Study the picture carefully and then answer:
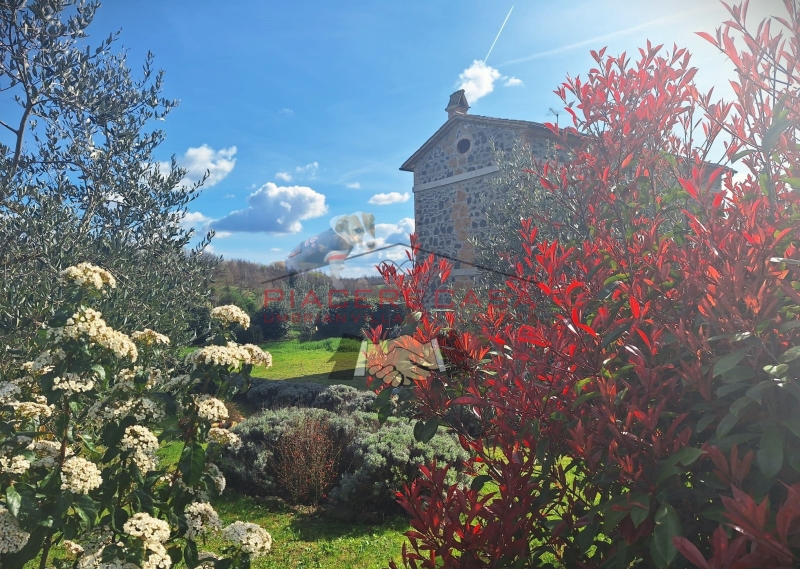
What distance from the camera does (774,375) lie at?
59.6 inches

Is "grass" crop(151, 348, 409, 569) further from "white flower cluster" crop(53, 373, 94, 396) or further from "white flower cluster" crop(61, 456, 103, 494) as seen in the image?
"white flower cluster" crop(53, 373, 94, 396)

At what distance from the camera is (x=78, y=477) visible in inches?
99.3

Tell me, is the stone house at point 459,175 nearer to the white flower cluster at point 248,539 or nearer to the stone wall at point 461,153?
the stone wall at point 461,153

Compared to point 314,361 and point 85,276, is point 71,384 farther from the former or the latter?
point 314,361

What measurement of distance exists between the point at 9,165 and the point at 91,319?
4.43m

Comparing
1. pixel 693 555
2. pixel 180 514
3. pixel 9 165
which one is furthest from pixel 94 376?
pixel 9 165

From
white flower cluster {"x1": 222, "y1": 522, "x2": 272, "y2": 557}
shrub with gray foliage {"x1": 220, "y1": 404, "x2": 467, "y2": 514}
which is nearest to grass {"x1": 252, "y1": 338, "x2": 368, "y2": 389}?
shrub with gray foliage {"x1": 220, "y1": 404, "x2": 467, "y2": 514}

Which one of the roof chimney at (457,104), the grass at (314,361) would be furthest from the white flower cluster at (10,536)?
the roof chimney at (457,104)

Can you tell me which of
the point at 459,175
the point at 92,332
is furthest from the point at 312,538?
the point at 459,175

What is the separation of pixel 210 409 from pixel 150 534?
0.63 metres

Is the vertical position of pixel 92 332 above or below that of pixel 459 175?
below

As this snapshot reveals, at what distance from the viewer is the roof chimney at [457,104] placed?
15367 mm

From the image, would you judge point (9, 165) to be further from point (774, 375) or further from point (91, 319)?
point (774, 375)

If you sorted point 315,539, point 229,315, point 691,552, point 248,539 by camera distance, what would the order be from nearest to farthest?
point 691,552, point 248,539, point 229,315, point 315,539
